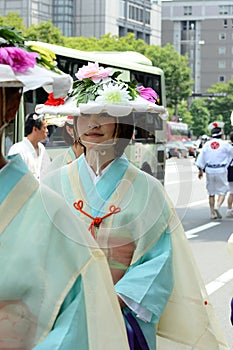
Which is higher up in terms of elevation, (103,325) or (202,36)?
(202,36)

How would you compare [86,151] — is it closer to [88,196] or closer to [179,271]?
[88,196]

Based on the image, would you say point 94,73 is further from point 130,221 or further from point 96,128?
point 130,221

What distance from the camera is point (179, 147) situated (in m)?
3.55

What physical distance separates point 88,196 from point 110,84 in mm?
530

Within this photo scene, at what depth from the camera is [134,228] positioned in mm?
3369

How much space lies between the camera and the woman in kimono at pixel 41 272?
2.08 metres

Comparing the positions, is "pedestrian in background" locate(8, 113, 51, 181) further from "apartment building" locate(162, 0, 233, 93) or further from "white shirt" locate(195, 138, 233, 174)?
"apartment building" locate(162, 0, 233, 93)

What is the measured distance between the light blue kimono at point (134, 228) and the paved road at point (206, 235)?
119 millimetres

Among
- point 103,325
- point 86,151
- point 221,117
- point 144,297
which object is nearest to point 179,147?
point 86,151

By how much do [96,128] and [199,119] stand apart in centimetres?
8111

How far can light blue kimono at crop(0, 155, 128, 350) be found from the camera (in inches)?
81.7

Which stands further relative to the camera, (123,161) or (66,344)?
(123,161)

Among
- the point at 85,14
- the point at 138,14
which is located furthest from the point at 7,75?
→ the point at 138,14

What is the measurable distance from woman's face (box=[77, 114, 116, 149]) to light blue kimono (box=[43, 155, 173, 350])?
0.15 metres
